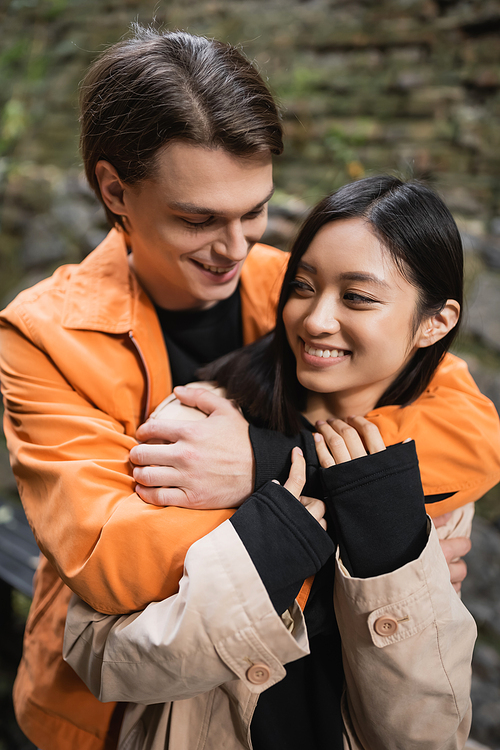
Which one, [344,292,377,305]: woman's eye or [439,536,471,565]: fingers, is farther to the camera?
[439,536,471,565]: fingers

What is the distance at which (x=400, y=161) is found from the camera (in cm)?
357

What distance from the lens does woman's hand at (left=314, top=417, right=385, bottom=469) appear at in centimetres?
130

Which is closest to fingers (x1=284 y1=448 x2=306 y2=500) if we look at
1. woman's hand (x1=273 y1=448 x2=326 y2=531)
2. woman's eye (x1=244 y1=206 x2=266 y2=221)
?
woman's hand (x1=273 y1=448 x2=326 y2=531)

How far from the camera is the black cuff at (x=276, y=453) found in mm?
1333

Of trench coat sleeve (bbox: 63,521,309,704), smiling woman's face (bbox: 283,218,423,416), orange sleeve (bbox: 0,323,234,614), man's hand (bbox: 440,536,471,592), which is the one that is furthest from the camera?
man's hand (bbox: 440,536,471,592)

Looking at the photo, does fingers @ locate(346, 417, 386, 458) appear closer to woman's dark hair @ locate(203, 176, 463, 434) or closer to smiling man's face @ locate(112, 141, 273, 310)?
woman's dark hair @ locate(203, 176, 463, 434)

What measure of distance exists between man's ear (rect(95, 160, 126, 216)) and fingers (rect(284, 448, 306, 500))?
0.92 meters

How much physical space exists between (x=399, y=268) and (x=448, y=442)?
49cm

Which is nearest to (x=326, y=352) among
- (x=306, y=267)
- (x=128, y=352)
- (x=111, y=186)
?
(x=306, y=267)

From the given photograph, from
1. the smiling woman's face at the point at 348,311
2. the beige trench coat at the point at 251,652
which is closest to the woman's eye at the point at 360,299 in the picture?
the smiling woman's face at the point at 348,311

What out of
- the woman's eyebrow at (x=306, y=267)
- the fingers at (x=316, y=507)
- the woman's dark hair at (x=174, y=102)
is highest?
the woman's dark hair at (x=174, y=102)

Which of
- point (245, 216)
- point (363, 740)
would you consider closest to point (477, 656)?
point (363, 740)

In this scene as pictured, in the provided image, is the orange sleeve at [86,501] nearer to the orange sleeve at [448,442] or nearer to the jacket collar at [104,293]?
the jacket collar at [104,293]

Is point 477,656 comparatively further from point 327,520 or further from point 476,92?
point 476,92
